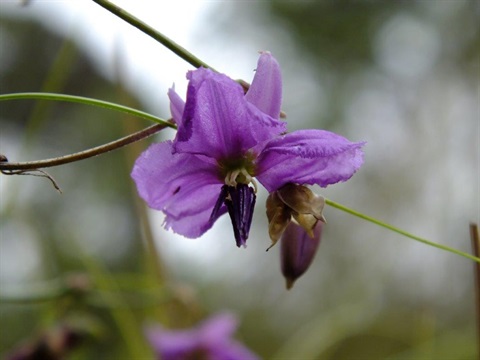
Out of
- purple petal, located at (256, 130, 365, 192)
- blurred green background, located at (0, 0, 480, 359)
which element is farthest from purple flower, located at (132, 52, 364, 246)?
blurred green background, located at (0, 0, 480, 359)

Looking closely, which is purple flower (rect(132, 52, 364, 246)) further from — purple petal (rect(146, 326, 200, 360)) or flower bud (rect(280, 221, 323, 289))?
purple petal (rect(146, 326, 200, 360))

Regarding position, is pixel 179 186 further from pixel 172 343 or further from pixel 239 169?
pixel 172 343

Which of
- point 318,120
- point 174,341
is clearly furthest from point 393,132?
point 174,341

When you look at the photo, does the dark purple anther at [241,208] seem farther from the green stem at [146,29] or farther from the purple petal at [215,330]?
the purple petal at [215,330]

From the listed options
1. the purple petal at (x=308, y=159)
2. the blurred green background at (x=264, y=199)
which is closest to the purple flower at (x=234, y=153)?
the purple petal at (x=308, y=159)

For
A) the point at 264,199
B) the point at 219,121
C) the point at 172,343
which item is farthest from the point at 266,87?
the point at 264,199

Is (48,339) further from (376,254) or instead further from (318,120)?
(318,120)

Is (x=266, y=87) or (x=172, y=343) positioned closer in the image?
(x=266, y=87)
